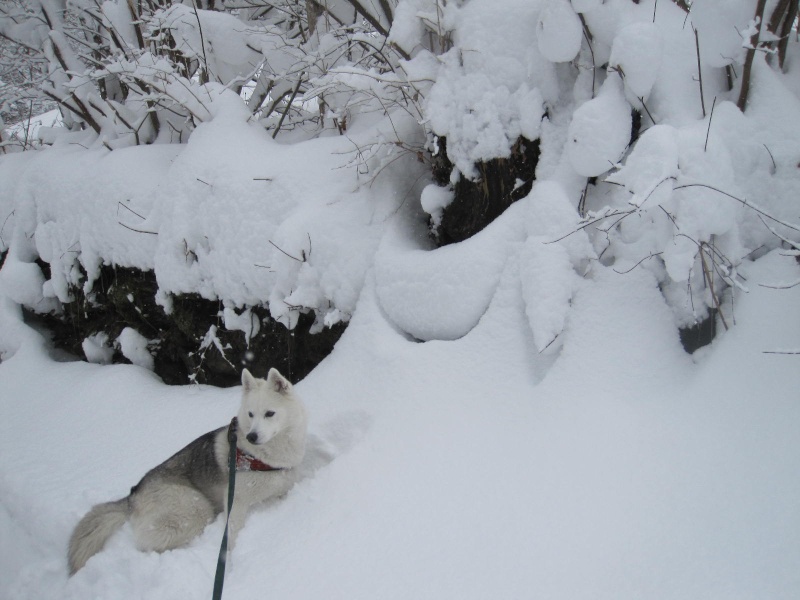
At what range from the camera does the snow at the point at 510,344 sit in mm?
Answer: 1862

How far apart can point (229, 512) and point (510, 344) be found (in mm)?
1693

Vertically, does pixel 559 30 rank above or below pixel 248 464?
above

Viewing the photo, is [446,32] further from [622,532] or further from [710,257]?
[622,532]

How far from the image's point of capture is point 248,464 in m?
2.75

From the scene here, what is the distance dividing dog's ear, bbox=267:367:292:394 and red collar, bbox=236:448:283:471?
413 millimetres

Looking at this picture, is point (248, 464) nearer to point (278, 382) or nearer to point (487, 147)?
point (278, 382)

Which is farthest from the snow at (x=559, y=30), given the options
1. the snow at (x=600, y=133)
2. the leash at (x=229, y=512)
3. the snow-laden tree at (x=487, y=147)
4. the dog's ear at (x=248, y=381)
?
the leash at (x=229, y=512)

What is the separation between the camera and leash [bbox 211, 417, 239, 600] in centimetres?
181

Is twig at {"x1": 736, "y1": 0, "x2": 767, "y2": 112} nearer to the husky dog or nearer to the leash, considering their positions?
the husky dog

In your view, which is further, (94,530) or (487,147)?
(487,147)

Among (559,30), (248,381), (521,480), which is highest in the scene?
(559,30)

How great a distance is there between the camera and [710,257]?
7.22 ft

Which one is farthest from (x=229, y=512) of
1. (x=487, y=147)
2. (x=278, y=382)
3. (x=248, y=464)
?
(x=487, y=147)

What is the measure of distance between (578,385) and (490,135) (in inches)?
68.9
